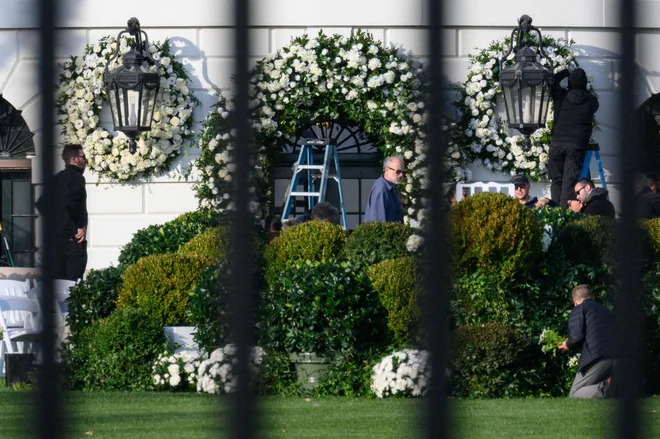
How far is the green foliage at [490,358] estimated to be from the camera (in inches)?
276

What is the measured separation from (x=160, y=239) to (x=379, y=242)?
2248mm

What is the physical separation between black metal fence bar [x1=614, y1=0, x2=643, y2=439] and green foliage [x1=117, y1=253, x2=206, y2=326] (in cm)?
653

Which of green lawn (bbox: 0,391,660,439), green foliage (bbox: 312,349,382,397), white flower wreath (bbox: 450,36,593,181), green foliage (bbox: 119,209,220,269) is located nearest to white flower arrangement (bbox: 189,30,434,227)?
white flower wreath (bbox: 450,36,593,181)

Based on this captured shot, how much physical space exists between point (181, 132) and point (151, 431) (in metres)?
7.89

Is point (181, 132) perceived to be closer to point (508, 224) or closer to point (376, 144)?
point (376, 144)

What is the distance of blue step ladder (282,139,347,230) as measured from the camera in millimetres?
11766

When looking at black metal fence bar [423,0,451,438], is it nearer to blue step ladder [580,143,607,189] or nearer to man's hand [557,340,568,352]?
man's hand [557,340,568,352]

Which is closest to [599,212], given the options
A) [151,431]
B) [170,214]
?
[151,431]

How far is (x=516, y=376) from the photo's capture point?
720cm

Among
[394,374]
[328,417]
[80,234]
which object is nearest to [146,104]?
[394,374]

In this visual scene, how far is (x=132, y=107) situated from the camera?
10.6m

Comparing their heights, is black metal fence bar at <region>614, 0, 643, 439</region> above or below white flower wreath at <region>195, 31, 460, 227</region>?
below

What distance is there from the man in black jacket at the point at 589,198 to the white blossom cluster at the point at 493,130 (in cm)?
286

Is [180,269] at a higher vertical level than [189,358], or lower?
higher
